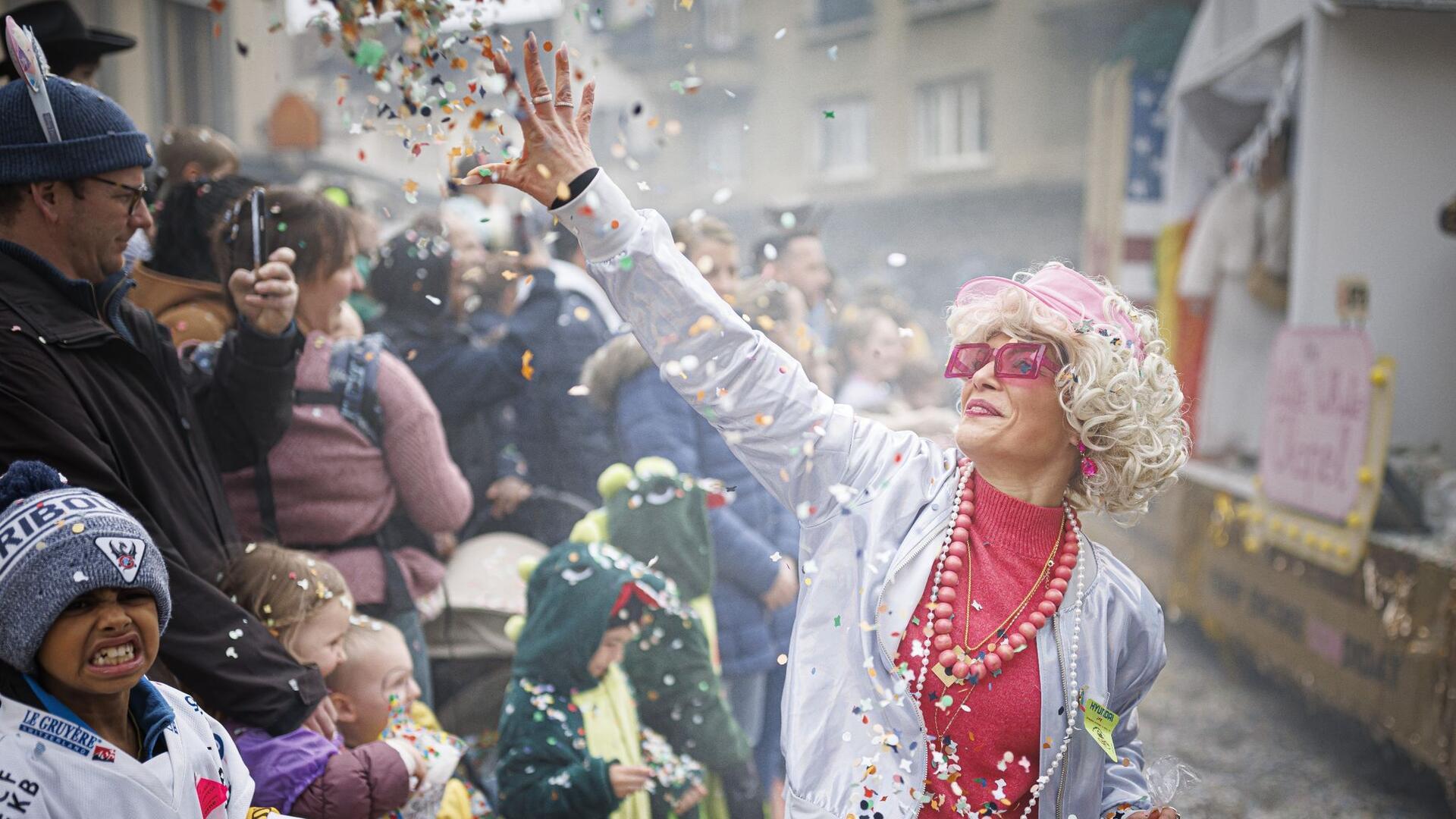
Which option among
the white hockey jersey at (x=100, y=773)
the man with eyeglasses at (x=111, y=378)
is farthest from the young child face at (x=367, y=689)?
the white hockey jersey at (x=100, y=773)

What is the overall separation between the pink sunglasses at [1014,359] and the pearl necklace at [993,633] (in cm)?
26

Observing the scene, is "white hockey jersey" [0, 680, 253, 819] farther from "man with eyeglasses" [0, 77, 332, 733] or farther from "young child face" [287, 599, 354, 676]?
"young child face" [287, 599, 354, 676]

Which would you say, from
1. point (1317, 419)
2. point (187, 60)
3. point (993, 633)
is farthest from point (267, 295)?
point (187, 60)

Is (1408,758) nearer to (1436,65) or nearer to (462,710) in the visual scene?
(1436,65)

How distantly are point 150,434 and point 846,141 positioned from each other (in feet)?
38.2

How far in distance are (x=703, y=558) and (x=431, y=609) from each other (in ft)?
2.44

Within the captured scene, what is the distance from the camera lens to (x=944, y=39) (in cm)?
1175

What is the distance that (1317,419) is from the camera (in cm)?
445

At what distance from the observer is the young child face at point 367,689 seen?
7.10 ft

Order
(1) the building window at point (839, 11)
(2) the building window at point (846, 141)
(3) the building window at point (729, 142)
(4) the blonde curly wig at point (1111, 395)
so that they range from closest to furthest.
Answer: (4) the blonde curly wig at point (1111, 395), (3) the building window at point (729, 142), (1) the building window at point (839, 11), (2) the building window at point (846, 141)

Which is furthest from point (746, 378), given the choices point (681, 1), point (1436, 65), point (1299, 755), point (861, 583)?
point (1436, 65)

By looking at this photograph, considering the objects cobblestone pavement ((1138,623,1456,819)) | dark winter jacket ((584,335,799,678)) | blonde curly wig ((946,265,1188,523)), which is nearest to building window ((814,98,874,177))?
cobblestone pavement ((1138,623,1456,819))

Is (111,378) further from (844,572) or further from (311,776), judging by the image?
(844,572)

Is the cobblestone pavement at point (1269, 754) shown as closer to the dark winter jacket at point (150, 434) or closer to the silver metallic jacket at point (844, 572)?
the silver metallic jacket at point (844, 572)
